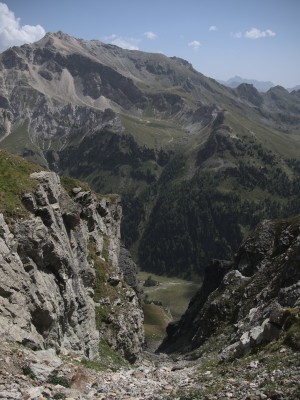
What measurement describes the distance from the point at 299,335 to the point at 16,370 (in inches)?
675

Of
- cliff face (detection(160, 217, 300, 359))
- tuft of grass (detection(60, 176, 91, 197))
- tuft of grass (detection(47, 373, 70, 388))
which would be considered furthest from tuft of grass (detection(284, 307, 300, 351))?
tuft of grass (detection(60, 176, 91, 197))

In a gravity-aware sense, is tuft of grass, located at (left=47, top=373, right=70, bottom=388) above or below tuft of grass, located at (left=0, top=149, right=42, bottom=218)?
below

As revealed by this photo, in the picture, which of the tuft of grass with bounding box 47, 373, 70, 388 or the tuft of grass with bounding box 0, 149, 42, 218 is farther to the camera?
the tuft of grass with bounding box 0, 149, 42, 218

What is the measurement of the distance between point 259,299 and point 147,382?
3814 centimetres

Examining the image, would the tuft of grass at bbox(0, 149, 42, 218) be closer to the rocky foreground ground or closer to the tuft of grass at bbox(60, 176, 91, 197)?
the rocky foreground ground

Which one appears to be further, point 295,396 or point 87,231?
point 87,231

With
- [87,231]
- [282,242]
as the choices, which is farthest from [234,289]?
[87,231]

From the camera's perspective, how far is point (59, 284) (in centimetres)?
4819

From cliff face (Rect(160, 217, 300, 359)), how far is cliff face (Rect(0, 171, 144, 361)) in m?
14.8

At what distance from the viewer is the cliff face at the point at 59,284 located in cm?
3728

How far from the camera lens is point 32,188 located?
49500 mm

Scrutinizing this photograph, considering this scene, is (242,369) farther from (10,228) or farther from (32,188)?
(32,188)

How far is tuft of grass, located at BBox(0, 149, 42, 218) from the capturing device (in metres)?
44.2

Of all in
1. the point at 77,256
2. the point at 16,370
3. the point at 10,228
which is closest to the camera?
the point at 16,370
